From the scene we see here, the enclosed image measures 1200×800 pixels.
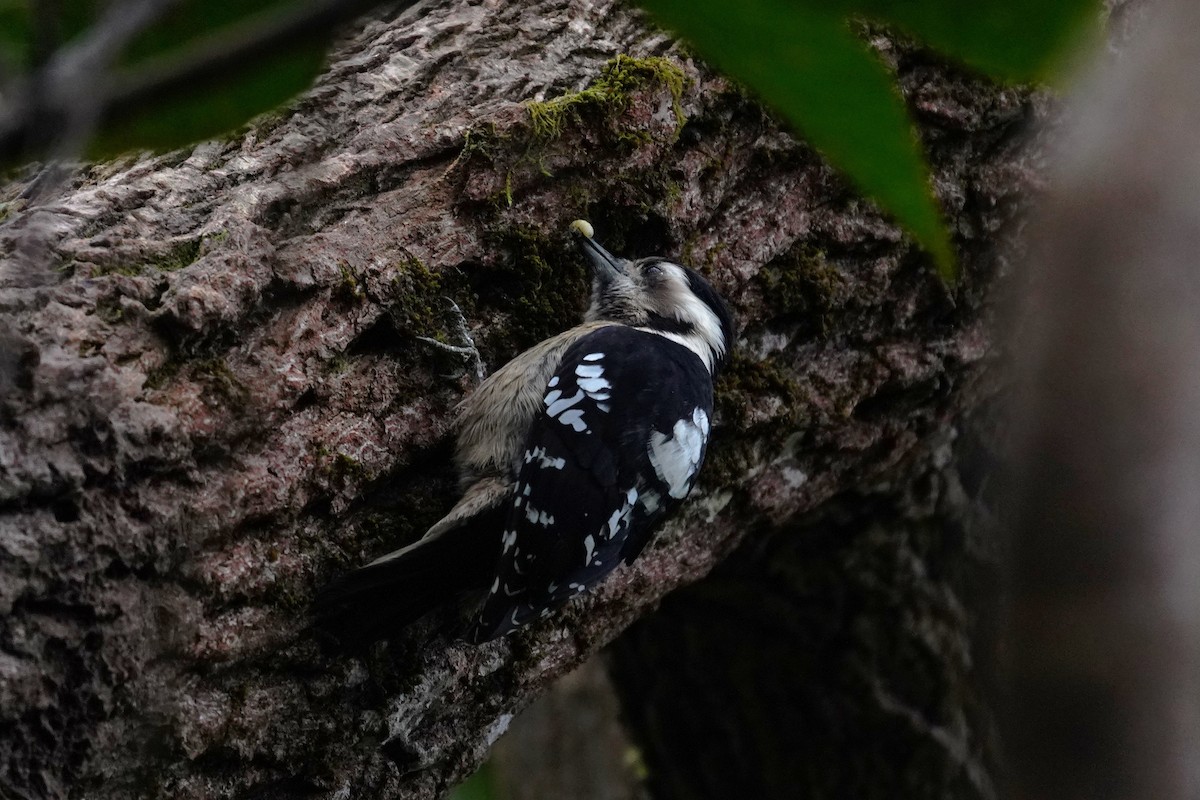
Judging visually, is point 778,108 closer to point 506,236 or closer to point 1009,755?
point 1009,755

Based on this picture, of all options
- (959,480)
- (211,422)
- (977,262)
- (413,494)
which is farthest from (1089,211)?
(959,480)

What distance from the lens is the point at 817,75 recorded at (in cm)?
58

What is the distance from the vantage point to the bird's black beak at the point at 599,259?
323 centimetres

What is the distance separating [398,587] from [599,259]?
3.72ft

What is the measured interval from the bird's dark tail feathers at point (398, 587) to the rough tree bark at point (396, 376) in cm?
8

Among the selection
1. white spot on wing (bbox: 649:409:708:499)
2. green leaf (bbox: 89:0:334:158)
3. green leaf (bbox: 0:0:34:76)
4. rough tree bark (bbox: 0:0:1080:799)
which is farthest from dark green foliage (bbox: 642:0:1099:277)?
white spot on wing (bbox: 649:409:708:499)

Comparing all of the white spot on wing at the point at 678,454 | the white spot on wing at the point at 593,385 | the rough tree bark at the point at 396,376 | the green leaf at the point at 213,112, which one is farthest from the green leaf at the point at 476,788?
the green leaf at the point at 213,112

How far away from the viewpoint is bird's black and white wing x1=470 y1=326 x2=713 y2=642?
269 cm

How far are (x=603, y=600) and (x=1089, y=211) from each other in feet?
8.21

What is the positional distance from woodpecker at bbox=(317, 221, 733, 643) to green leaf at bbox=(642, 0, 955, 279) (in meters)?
2.09

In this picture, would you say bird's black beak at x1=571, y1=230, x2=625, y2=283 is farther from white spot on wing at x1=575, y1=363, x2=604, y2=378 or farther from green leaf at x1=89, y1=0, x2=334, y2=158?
green leaf at x1=89, y1=0, x2=334, y2=158

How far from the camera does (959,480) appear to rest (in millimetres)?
4445

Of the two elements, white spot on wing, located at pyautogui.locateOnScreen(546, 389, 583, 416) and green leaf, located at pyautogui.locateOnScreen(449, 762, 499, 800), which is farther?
green leaf, located at pyautogui.locateOnScreen(449, 762, 499, 800)

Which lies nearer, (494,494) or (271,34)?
(271,34)
